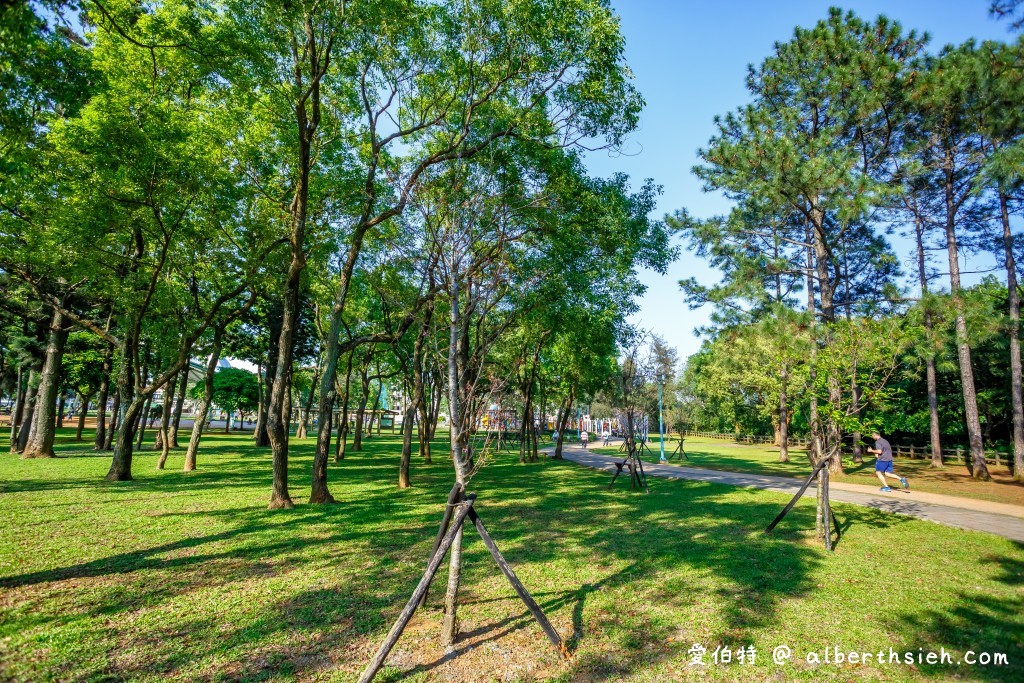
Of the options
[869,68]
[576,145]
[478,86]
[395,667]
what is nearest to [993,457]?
[869,68]

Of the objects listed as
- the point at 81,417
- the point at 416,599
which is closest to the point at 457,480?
the point at 416,599

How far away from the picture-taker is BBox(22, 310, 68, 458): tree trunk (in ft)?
54.9

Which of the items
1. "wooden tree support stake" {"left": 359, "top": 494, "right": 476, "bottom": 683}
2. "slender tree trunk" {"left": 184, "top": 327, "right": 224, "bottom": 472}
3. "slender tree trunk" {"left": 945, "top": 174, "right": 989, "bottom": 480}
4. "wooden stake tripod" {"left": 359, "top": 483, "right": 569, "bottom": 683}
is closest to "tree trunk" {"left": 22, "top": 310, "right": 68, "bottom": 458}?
"slender tree trunk" {"left": 184, "top": 327, "right": 224, "bottom": 472}

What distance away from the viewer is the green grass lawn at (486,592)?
4.02 m

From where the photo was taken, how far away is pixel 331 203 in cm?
1252

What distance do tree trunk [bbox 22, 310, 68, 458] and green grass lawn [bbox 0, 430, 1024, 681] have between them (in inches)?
316

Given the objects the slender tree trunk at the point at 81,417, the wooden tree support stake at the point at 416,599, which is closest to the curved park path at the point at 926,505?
the wooden tree support stake at the point at 416,599

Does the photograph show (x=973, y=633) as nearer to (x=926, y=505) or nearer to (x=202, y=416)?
(x=926, y=505)

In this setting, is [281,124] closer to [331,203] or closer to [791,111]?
[331,203]

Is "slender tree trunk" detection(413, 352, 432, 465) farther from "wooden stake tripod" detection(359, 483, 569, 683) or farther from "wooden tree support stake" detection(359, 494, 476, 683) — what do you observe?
"wooden tree support stake" detection(359, 494, 476, 683)

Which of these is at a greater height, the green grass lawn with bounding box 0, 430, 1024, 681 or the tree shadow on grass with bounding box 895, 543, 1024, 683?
the tree shadow on grass with bounding box 895, 543, 1024, 683

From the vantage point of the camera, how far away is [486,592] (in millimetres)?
5676

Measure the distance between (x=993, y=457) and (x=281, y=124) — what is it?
32.3 m

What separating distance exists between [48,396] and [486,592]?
19.9 meters
